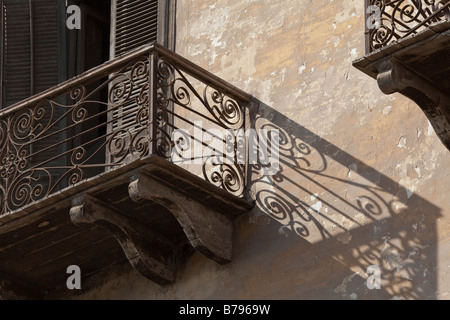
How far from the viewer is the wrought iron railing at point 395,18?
1057 cm

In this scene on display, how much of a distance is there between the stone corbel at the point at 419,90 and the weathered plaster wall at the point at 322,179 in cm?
30

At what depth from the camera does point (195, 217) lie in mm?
11938

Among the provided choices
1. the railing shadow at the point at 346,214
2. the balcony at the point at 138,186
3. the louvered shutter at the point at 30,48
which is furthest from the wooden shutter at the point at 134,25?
the railing shadow at the point at 346,214

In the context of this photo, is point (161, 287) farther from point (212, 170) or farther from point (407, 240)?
point (407, 240)

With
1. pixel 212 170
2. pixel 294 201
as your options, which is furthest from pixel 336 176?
pixel 212 170

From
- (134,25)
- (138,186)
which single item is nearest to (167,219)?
(138,186)

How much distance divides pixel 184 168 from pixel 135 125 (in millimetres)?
842

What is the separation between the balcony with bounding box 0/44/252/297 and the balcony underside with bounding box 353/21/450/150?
5.91ft

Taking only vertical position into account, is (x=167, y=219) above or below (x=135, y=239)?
above

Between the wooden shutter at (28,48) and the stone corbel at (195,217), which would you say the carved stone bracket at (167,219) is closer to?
the stone corbel at (195,217)

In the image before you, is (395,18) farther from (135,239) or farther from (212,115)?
(135,239)

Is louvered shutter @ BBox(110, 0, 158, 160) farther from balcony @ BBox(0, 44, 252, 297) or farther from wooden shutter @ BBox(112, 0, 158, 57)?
balcony @ BBox(0, 44, 252, 297)

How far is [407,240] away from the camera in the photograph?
11.0 meters

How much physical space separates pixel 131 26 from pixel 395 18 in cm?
365
